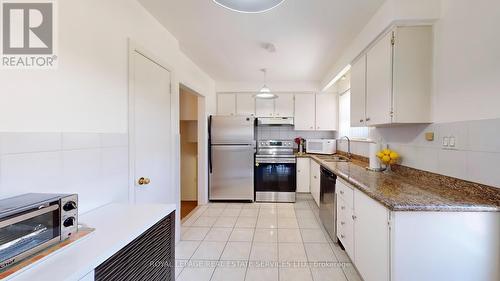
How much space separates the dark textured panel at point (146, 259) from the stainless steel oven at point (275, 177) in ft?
9.31

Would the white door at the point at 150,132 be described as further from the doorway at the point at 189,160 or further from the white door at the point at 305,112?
the white door at the point at 305,112

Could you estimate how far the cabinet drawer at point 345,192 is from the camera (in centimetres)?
200

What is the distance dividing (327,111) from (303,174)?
143cm

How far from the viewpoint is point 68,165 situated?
1221 millimetres

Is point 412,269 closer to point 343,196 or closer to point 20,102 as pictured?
point 343,196

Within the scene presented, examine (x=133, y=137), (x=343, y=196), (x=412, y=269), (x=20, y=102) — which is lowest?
(x=412, y=269)


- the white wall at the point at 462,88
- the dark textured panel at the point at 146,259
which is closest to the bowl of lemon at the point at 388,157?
the white wall at the point at 462,88

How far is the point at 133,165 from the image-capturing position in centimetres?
178

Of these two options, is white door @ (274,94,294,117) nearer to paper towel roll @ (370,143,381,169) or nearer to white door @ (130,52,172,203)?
paper towel roll @ (370,143,381,169)

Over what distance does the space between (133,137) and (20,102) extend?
30.9 inches

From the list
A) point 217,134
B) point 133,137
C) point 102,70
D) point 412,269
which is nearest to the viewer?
point 412,269

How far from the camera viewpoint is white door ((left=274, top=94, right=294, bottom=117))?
464 cm

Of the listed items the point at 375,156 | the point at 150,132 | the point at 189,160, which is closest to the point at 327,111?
the point at 375,156

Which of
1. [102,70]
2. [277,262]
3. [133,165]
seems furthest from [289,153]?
[102,70]
